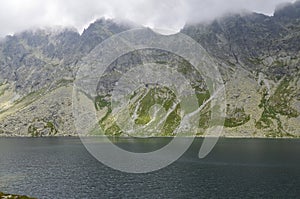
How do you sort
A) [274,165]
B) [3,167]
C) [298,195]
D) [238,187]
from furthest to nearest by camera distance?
1. [3,167]
2. [274,165]
3. [238,187]
4. [298,195]

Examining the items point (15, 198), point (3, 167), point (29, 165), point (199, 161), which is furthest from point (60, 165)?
point (15, 198)

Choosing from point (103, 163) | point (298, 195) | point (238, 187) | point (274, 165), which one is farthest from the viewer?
point (103, 163)

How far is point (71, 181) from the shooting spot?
369ft

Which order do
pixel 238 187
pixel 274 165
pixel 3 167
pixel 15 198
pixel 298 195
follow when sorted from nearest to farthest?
pixel 15 198
pixel 298 195
pixel 238 187
pixel 274 165
pixel 3 167

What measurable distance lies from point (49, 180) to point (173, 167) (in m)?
49.3

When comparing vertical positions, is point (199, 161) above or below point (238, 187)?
above

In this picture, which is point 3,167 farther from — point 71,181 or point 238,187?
point 238,187

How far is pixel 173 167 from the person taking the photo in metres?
138

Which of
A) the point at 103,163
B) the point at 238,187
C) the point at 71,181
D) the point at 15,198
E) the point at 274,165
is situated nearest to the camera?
the point at 15,198

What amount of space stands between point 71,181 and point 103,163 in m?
42.9

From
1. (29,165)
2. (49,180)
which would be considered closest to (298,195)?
(49,180)

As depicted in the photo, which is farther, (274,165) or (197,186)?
(274,165)

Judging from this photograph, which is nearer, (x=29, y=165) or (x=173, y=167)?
(x=173, y=167)

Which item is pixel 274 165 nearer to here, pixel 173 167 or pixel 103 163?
pixel 173 167
